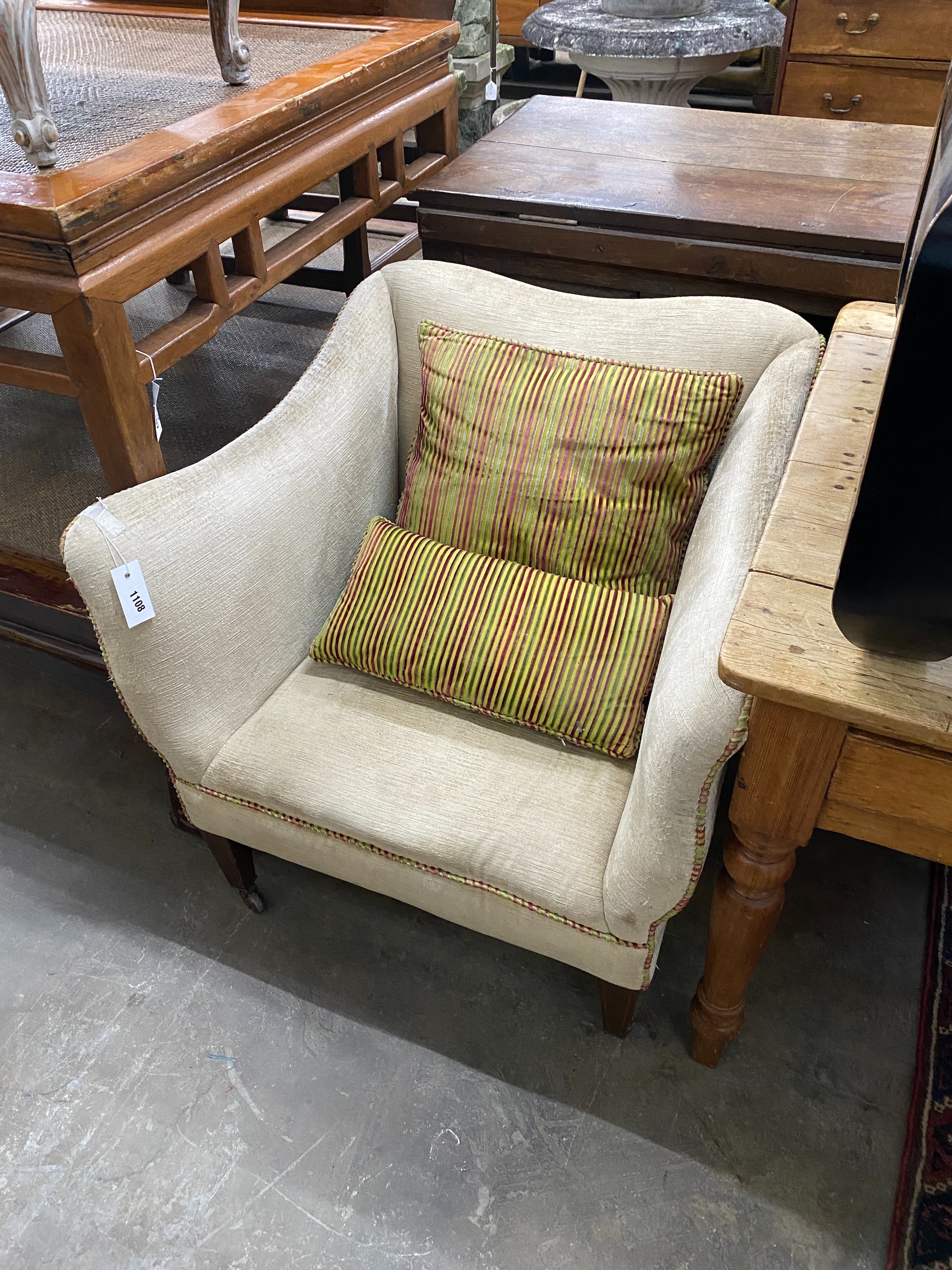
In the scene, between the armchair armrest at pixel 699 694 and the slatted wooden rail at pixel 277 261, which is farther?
the slatted wooden rail at pixel 277 261

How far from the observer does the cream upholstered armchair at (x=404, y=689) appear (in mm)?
974

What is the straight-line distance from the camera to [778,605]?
0.81 m

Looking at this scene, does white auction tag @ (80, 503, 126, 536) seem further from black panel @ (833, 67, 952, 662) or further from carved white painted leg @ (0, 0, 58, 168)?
black panel @ (833, 67, 952, 662)

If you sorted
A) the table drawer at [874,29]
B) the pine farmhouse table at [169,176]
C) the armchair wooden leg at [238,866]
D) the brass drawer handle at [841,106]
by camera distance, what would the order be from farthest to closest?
the brass drawer handle at [841,106]
the table drawer at [874,29]
the armchair wooden leg at [238,866]
the pine farmhouse table at [169,176]

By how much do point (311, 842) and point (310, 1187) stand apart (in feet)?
1.37

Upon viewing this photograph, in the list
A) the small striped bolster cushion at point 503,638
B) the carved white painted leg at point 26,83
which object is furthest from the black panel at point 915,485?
the carved white painted leg at point 26,83

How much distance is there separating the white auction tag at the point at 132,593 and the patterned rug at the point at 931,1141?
113 centimetres

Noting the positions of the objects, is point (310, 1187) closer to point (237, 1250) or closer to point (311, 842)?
point (237, 1250)

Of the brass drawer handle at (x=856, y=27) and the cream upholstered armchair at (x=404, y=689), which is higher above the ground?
the brass drawer handle at (x=856, y=27)

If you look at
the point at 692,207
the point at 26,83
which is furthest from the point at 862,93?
the point at 26,83

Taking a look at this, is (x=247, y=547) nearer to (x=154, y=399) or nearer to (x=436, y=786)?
(x=154, y=399)

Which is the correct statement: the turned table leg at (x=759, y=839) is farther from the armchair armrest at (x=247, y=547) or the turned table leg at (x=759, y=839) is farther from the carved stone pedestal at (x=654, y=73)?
the carved stone pedestal at (x=654, y=73)

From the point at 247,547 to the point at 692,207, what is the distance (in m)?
0.86

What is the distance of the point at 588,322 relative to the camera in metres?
1.23
